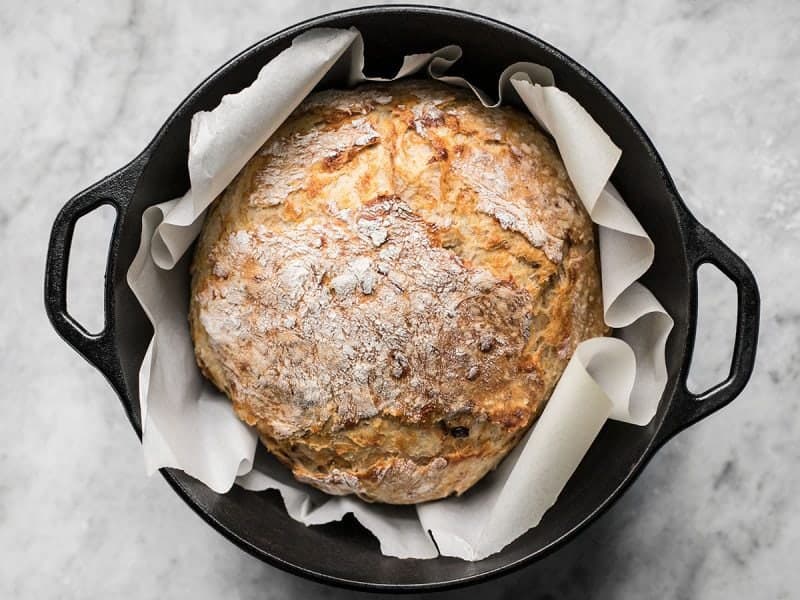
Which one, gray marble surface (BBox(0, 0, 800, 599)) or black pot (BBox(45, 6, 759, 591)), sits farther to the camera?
gray marble surface (BBox(0, 0, 800, 599))

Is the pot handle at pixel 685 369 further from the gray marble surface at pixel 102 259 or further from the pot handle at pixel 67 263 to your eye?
the pot handle at pixel 67 263

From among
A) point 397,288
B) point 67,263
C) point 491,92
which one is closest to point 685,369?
point 397,288

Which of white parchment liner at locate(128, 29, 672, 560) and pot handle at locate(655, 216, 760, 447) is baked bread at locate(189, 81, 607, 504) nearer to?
white parchment liner at locate(128, 29, 672, 560)

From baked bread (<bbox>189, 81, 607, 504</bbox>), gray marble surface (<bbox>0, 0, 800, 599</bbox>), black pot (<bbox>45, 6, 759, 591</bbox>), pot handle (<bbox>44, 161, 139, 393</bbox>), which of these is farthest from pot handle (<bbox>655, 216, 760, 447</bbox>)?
pot handle (<bbox>44, 161, 139, 393</bbox>)

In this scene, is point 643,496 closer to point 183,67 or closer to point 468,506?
point 468,506

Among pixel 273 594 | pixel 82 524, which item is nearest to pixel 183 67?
pixel 82 524

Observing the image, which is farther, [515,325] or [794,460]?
[794,460]

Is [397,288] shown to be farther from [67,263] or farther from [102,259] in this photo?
[102,259]
